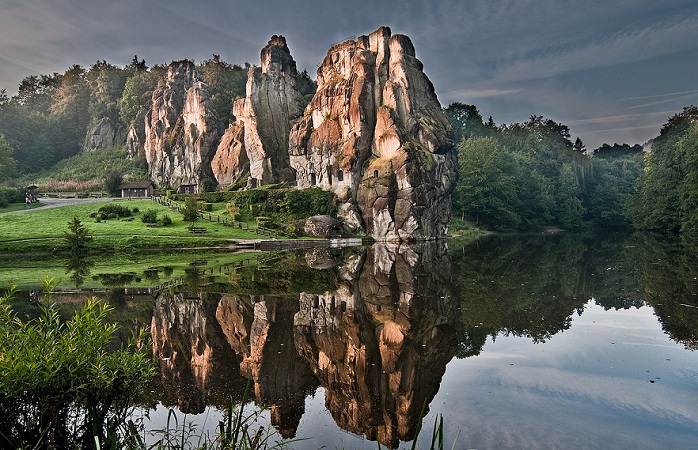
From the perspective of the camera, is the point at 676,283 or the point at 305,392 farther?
the point at 676,283

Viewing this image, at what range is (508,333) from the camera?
605 inches

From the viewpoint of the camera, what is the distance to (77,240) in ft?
146

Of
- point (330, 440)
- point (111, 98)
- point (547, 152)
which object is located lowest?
point (330, 440)

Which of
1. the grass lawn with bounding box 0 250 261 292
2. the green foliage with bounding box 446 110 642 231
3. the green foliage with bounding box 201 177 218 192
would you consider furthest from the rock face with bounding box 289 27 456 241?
the grass lawn with bounding box 0 250 261 292

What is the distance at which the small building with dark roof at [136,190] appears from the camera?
276ft

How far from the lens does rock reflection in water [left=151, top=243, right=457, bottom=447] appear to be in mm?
9680

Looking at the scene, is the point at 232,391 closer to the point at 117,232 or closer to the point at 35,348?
the point at 35,348

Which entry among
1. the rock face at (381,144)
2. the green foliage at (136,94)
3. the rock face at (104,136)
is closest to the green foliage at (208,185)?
the rock face at (381,144)

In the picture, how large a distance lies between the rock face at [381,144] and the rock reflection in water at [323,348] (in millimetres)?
38809

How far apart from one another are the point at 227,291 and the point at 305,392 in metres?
13.3

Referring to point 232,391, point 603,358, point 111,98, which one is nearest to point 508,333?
point 603,358

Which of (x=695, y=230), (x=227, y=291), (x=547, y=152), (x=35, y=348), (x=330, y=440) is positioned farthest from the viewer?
(x=547, y=152)

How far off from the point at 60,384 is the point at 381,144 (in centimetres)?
6244

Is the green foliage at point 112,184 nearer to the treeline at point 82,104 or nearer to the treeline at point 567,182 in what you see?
the treeline at point 82,104
